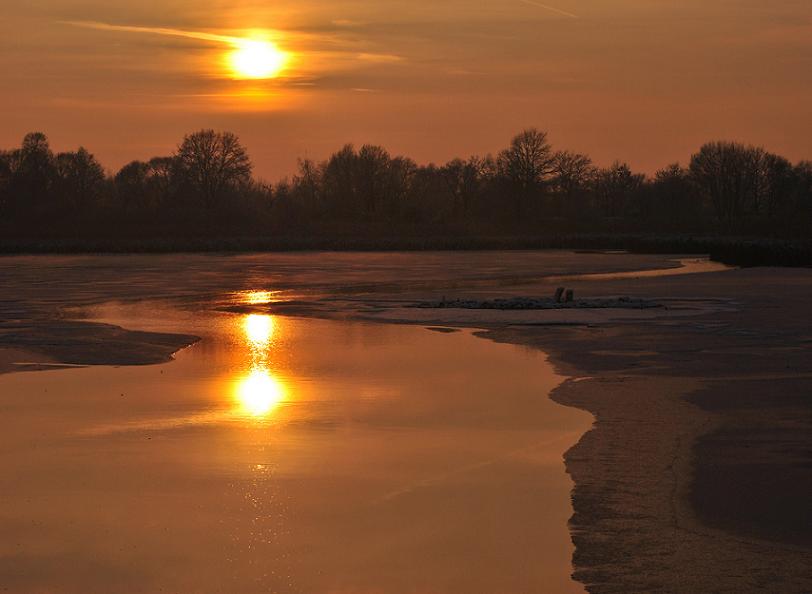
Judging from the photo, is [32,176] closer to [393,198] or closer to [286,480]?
[393,198]

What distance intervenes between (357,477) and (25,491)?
288cm

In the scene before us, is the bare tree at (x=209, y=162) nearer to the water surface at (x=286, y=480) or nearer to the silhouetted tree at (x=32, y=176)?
the silhouetted tree at (x=32, y=176)

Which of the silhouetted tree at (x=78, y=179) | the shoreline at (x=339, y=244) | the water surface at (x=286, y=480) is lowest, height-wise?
the water surface at (x=286, y=480)

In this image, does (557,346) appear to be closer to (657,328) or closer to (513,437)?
(657,328)

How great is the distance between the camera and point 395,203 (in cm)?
11688

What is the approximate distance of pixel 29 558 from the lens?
8.37m

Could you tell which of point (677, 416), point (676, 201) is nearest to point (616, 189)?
point (676, 201)

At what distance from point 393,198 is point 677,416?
105037 mm

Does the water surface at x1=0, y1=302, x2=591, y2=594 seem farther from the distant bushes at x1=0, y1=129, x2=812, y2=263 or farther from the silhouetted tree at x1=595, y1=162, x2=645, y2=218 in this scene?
the silhouetted tree at x1=595, y1=162, x2=645, y2=218

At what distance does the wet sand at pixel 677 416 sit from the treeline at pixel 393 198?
233 ft

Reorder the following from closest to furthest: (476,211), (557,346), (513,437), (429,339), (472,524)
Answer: (472,524), (513,437), (557,346), (429,339), (476,211)

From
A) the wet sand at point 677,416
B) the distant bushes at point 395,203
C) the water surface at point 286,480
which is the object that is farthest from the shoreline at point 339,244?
the water surface at point 286,480

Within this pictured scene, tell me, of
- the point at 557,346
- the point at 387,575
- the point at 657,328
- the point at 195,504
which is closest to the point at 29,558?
the point at 195,504

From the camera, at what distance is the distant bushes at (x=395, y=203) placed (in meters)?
104
